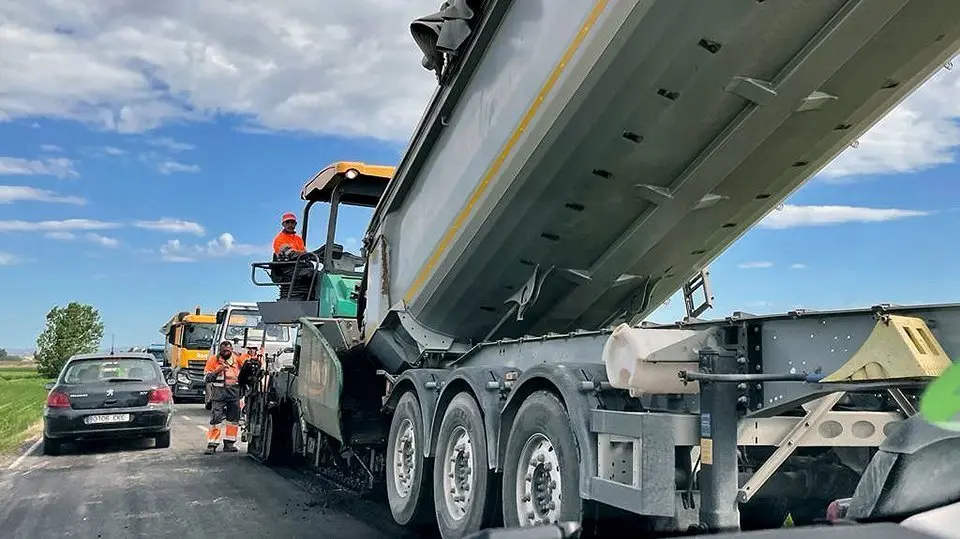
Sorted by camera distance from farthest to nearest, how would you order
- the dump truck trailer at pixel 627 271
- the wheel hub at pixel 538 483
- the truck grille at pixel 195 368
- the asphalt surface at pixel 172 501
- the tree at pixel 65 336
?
the tree at pixel 65 336, the truck grille at pixel 195 368, the asphalt surface at pixel 172 501, the wheel hub at pixel 538 483, the dump truck trailer at pixel 627 271

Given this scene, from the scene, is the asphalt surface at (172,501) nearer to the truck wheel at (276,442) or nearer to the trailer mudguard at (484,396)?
the truck wheel at (276,442)

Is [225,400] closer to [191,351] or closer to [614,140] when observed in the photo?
[614,140]

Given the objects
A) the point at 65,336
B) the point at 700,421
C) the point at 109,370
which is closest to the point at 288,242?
the point at 109,370

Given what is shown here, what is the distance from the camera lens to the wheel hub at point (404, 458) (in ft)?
20.5

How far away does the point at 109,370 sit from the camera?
12.3 meters

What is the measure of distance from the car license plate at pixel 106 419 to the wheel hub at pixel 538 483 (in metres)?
8.78

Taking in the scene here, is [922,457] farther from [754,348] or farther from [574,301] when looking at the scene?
[574,301]

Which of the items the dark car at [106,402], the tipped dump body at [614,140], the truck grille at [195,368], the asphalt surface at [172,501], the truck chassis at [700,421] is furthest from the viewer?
the truck grille at [195,368]

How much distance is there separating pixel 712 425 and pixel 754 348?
1.61ft

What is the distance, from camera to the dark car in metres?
11.5

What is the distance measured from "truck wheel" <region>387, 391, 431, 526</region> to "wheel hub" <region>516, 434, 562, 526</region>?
137 cm

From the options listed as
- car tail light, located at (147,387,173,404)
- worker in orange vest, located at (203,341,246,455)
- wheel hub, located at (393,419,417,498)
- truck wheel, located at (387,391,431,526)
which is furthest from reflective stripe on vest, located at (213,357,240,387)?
wheel hub, located at (393,419,417,498)

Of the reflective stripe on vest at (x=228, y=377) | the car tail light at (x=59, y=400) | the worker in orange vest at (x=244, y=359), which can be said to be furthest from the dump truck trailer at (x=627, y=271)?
the car tail light at (x=59, y=400)

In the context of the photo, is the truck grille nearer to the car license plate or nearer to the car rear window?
the car rear window
